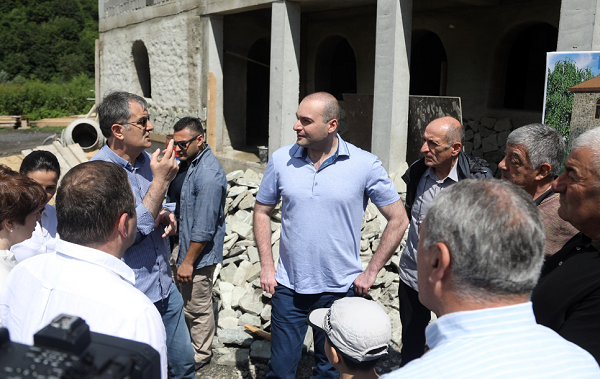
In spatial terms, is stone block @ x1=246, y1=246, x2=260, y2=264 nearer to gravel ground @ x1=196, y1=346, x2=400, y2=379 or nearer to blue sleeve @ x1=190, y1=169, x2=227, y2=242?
gravel ground @ x1=196, y1=346, x2=400, y2=379

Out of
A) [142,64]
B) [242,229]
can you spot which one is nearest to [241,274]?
[242,229]

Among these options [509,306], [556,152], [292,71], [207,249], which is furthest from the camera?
[292,71]

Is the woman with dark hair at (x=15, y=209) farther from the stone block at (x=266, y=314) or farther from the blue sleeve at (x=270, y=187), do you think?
the stone block at (x=266, y=314)

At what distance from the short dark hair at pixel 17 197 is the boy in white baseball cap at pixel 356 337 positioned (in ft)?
4.73

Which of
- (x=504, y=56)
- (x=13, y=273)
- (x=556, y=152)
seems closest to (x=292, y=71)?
(x=504, y=56)

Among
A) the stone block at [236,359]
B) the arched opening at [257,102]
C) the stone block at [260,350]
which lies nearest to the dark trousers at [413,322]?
the stone block at [260,350]

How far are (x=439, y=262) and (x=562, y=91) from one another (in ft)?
10.4

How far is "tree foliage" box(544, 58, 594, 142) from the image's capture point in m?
3.64

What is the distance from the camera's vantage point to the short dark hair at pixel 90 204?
1608mm

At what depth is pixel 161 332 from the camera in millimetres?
1484

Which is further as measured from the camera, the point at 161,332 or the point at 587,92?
the point at 587,92

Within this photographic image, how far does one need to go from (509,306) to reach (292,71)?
23.7 ft

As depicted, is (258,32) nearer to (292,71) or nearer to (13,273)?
(292,71)

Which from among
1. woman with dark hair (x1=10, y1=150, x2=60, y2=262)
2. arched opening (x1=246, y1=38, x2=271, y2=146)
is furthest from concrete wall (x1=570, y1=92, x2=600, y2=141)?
arched opening (x1=246, y1=38, x2=271, y2=146)
